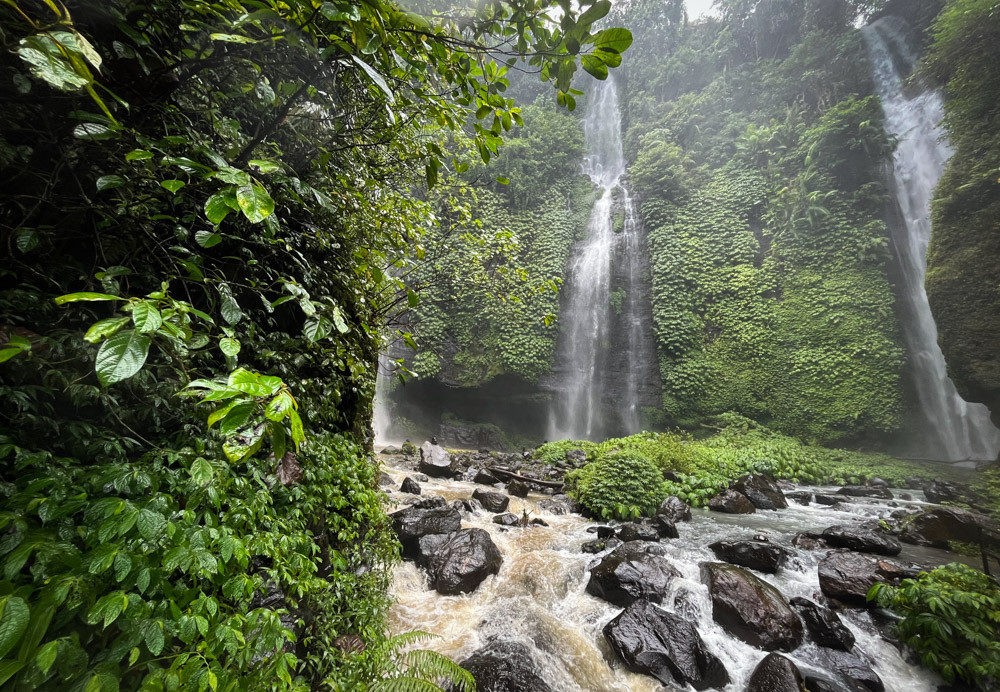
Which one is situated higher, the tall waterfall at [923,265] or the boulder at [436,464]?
the tall waterfall at [923,265]

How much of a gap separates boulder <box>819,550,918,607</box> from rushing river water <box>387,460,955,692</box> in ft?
0.62

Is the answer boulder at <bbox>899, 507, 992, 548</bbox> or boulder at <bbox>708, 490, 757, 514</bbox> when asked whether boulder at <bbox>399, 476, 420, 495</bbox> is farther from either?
boulder at <bbox>899, 507, 992, 548</bbox>

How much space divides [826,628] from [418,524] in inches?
180

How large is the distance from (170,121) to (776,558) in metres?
7.13

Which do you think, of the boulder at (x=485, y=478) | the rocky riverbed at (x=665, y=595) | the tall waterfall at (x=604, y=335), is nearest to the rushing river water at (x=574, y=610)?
the rocky riverbed at (x=665, y=595)

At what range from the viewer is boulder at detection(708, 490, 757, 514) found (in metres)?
7.00

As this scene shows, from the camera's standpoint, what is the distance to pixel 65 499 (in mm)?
1276

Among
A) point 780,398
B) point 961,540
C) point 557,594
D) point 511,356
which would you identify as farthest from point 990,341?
point 511,356

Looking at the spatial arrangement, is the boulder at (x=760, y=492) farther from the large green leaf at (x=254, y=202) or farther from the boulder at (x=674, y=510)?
the large green leaf at (x=254, y=202)

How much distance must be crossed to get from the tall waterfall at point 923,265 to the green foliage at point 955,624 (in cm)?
1197

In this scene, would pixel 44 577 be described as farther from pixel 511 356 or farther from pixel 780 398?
pixel 780 398

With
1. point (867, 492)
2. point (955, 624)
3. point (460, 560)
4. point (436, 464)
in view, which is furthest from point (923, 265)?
point (460, 560)

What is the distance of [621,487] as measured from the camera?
22.4 feet

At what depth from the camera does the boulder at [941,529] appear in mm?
5297
